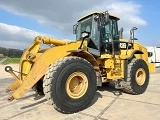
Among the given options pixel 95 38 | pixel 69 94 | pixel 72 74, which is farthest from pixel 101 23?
pixel 69 94

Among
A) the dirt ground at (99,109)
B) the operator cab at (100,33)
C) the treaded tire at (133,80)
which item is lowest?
the dirt ground at (99,109)

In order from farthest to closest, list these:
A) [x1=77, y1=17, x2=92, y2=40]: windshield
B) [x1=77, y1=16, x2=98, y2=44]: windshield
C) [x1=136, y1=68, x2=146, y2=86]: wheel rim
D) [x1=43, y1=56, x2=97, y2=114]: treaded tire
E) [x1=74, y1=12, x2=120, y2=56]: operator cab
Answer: [x1=136, y1=68, x2=146, y2=86]: wheel rim
[x1=77, y1=17, x2=92, y2=40]: windshield
[x1=77, y1=16, x2=98, y2=44]: windshield
[x1=74, y1=12, x2=120, y2=56]: operator cab
[x1=43, y1=56, x2=97, y2=114]: treaded tire

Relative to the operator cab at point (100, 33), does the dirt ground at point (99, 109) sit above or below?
below

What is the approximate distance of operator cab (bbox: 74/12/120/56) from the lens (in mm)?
5965

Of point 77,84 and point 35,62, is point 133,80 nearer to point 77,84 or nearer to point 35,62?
point 77,84

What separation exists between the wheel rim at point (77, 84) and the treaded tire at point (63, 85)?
68 mm

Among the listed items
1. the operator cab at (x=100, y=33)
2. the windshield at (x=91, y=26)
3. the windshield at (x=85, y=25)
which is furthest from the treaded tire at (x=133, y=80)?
the windshield at (x=85, y=25)

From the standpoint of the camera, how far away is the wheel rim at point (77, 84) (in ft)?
15.3

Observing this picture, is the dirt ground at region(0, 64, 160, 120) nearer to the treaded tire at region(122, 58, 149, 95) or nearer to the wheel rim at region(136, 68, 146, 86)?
the treaded tire at region(122, 58, 149, 95)

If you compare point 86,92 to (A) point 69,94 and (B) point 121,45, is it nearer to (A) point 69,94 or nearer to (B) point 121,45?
(A) point 69,94

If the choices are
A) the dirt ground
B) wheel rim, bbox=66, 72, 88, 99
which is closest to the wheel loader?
wheel rim, bbox=66, 72, 88, 99

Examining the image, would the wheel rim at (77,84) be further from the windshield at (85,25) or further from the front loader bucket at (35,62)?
the windshield at (85,25)

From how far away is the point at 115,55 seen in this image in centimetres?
636

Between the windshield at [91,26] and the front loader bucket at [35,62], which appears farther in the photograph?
the windshield at [91,26]
